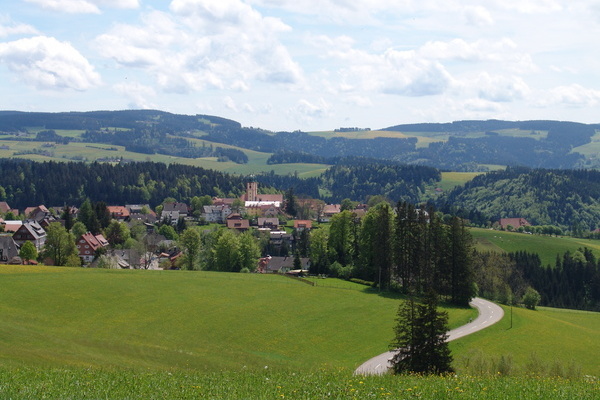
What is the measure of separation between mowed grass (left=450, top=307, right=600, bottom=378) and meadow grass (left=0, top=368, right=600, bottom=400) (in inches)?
716

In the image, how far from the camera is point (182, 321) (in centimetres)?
5350

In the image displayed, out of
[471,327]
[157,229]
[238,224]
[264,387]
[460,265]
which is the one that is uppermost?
[264,387]

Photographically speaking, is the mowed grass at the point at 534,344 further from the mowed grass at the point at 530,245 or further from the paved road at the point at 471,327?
the mowed grass at the point at 530,245

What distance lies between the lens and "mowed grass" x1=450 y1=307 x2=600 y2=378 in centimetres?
4463

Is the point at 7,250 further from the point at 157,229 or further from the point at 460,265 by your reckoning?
the point at 460,265

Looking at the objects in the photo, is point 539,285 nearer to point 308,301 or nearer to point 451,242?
point 451,242

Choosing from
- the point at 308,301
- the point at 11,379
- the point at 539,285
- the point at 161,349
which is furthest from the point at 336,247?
the point at 11,379

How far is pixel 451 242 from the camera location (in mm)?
76875

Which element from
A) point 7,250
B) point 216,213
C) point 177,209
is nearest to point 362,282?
point 7,250

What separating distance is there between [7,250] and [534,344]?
80628 mm

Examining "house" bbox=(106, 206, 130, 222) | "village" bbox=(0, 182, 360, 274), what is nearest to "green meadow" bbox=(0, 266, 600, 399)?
"village" bbox=(0, 182, 360, 274)

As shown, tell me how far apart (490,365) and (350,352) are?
12.3 metres

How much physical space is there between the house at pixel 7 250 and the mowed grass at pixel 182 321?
28965mm

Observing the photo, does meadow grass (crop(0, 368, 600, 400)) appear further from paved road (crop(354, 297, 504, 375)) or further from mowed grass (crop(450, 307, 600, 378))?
mowed grass (crop(450, 307, 600, 378))
